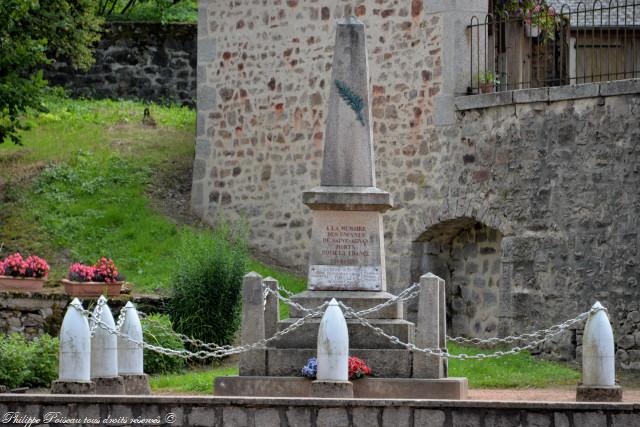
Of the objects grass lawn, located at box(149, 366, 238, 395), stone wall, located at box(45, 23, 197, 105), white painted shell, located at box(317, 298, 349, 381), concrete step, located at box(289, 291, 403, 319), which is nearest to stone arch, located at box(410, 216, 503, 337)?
grass lawn, located at box(149, 366, 238, 395)

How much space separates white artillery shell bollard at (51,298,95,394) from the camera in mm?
11648

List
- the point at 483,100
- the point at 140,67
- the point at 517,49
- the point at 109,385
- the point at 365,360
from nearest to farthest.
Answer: the point at 109,385
the point at 365,360
the point at 483,100
the point at 517,49
the point at 140,67

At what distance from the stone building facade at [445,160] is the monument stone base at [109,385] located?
678cm

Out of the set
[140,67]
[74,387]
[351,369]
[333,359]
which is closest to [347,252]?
[351,369]

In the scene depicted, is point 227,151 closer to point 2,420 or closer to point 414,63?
point 414,63

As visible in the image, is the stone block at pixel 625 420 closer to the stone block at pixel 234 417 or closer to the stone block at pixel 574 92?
the stone block at pixel 234 417

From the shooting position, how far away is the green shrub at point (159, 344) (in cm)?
1622

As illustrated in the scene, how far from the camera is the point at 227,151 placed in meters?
21.7

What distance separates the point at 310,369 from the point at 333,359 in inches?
41.9

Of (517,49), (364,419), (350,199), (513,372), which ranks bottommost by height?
(364,419)

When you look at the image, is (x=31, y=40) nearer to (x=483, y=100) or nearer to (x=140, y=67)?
(x=483, y=100)

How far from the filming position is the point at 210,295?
17.2 meters

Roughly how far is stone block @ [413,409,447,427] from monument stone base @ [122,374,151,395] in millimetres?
Answer: 2752

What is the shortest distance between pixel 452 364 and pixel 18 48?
7.81m
